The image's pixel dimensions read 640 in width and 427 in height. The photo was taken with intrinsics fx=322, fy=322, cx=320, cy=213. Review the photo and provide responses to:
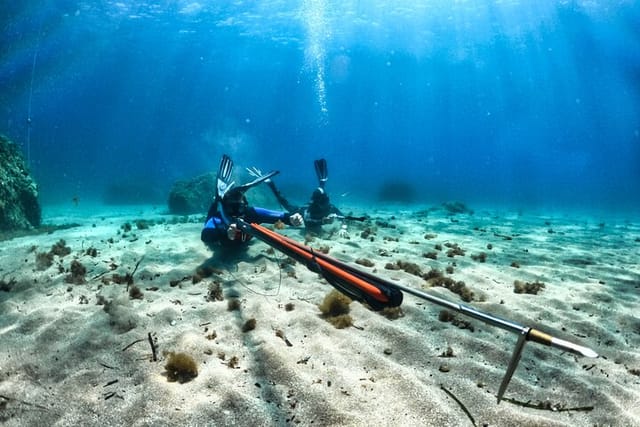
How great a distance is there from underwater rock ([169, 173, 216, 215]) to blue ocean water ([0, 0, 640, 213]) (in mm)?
8420

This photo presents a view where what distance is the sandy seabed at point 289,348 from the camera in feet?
10.4

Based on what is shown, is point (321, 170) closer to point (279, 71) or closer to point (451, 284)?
point (451, 284)

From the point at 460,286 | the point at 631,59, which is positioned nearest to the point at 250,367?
the point at 460,286

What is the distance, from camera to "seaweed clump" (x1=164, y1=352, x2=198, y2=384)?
3.64m

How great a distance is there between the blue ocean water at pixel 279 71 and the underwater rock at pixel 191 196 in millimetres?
8420

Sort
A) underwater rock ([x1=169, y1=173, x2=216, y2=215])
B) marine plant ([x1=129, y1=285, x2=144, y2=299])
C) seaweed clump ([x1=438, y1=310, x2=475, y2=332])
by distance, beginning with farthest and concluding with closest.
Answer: underwater rock ([x1=169, y1=173, x2=216, y2=215]) < marine plant ([x1=129, y1=285, x2=144, y2=299]) < seaweed clump ([x1=438, y1=310, x2=475, y2=332])

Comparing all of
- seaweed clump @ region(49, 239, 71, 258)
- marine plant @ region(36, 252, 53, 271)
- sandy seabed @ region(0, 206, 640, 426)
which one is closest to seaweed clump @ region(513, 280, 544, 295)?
sandy seabed @ region(0, 206, 640, 426)

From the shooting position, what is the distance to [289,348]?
4.22 meters

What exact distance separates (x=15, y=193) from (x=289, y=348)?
16347mm

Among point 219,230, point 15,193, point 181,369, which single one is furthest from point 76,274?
point 15,193

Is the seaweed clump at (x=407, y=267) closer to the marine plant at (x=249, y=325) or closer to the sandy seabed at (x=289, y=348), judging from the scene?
the sandy seabed at (x=289, y=348)

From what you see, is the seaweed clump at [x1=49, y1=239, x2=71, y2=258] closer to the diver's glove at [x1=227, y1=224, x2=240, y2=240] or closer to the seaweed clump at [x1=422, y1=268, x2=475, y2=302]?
the diver's glove at [x1=227, y1=224, x2=240, y2=240]

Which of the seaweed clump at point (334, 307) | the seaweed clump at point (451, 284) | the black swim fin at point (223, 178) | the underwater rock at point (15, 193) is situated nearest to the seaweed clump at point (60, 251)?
the black swim fin at point (223, 178)

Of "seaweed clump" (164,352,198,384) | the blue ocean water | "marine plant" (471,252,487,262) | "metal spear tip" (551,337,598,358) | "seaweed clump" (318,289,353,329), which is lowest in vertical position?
"seaweed clump" (164,352,198,384)
